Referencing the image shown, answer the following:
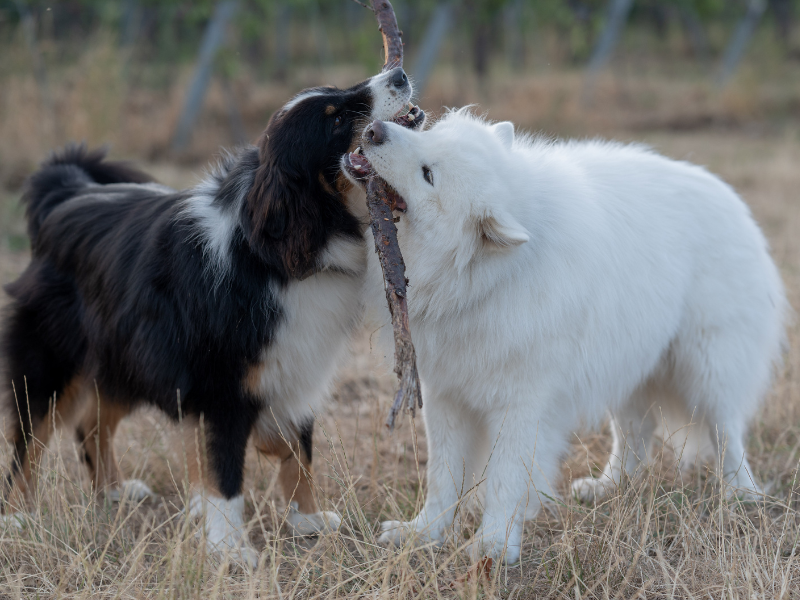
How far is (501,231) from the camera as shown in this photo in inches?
94.3

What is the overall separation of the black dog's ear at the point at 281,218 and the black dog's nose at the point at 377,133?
0.31 meters

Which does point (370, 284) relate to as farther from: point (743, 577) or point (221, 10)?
point (221, 10)

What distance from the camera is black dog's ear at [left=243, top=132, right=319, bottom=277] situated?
2605 mm

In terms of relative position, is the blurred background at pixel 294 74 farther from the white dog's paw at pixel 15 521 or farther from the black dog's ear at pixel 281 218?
the white dog's paw at pixel 15 521

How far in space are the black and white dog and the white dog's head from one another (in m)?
0.26

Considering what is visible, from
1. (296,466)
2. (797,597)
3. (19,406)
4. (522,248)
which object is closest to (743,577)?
(797,597)

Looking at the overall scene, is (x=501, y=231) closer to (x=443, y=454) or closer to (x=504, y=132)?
(x=504, y=132)

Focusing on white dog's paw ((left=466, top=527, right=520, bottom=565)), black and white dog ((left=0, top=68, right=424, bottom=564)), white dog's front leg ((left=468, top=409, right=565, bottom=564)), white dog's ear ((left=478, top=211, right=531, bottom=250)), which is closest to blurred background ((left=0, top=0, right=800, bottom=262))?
black and white dog ((left=0, top=68, right=424, bottom=564))

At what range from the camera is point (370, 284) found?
2.80m

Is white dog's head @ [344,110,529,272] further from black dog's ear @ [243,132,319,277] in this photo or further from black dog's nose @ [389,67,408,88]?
black dog's nose @ [389,67,408,88]

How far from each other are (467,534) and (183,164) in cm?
864

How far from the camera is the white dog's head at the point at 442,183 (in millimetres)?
2518

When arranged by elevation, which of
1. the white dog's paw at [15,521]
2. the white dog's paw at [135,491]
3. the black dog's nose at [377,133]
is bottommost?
the white dog's paw at [135,491]

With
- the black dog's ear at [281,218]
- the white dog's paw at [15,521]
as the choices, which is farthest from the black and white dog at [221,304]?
the white dog's paw at [15,521]
